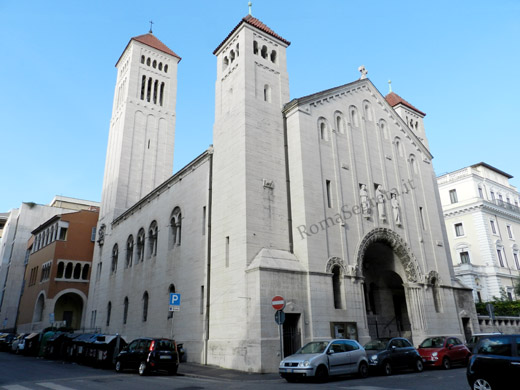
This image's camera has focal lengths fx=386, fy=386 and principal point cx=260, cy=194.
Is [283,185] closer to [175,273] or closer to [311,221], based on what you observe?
[311,221]

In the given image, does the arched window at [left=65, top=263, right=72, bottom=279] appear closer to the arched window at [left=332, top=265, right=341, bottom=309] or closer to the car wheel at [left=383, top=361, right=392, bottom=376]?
the arched window at [left=332, top=265, right=341, bottom=309]

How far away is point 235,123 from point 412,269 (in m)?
14.0

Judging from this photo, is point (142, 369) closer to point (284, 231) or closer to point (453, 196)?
point (284, 231)

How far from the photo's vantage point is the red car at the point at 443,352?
638 inches

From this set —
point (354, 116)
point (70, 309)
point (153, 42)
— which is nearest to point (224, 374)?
point (354, 116)

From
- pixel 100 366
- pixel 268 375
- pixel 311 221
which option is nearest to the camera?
pixel 268 375

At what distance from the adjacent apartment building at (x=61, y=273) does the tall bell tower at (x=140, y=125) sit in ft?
14.0

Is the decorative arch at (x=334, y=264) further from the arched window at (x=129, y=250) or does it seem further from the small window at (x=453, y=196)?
the small window at (x=453, y=196)

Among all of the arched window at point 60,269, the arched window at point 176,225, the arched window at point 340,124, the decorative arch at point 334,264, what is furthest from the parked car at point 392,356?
the arched window at point 60,269

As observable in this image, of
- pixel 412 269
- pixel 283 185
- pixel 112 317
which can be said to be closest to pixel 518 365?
pixel 283 185

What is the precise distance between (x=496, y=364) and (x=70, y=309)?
45444 mm

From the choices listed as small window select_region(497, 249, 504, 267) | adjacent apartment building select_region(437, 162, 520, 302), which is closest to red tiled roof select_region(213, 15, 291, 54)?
adjacent apartment building select_region(437, 162, 520, 302)

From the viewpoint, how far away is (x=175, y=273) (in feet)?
79.2

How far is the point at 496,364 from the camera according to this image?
323 inches
